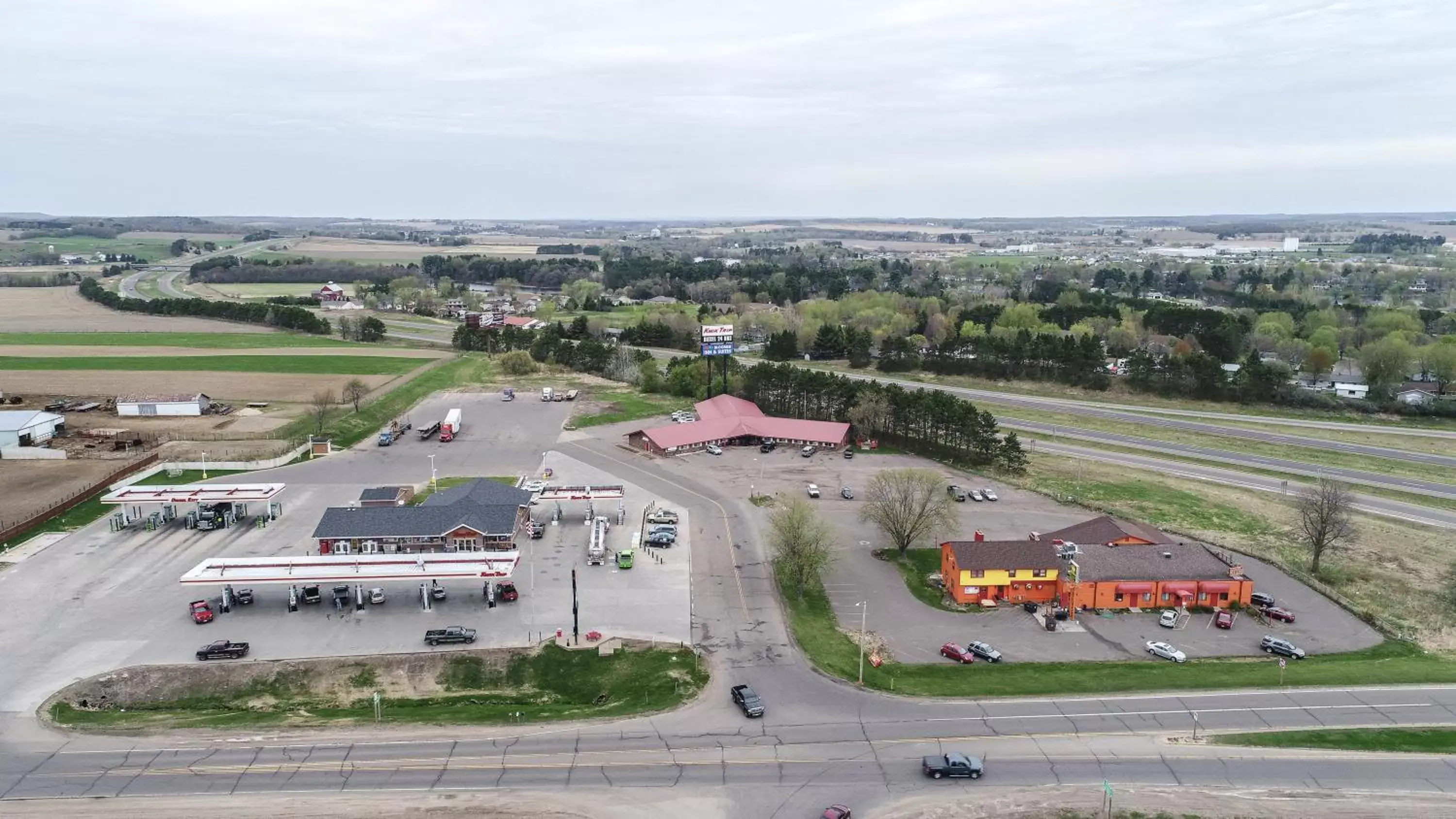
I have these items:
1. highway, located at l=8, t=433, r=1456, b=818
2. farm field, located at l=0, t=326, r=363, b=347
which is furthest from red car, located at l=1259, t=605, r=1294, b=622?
farm field, located at l=0, t=326, r=363, b=347

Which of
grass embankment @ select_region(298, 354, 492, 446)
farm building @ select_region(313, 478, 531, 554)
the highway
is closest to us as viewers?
the highway

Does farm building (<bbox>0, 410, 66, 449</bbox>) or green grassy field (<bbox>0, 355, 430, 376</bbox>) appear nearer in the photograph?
farm building (<bbox>0, 410, 66, 449</bbox>)

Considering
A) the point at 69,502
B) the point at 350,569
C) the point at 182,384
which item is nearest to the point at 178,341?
the point at 182,384

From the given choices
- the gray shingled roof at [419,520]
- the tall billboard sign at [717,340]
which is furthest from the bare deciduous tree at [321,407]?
the tall billboard sign at [717,340]

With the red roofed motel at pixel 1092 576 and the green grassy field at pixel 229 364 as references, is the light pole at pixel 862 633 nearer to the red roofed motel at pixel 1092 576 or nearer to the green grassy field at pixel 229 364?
the red roofed motel at pixel 1092 576

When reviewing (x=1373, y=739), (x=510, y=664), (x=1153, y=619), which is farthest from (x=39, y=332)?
(x=1373, y=739)

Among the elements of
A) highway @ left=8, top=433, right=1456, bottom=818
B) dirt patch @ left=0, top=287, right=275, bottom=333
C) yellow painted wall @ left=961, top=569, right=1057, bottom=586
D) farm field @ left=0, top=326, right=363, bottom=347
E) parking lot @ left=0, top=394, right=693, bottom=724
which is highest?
dirt patch @ left=0, top=287, right=275, bottom=333

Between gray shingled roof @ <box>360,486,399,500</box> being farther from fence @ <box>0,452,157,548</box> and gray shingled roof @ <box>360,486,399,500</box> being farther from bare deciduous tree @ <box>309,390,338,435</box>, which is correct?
bare deciduous tree @ <box>309,390,338,435</box>

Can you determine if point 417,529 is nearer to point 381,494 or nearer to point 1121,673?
point 381,494
